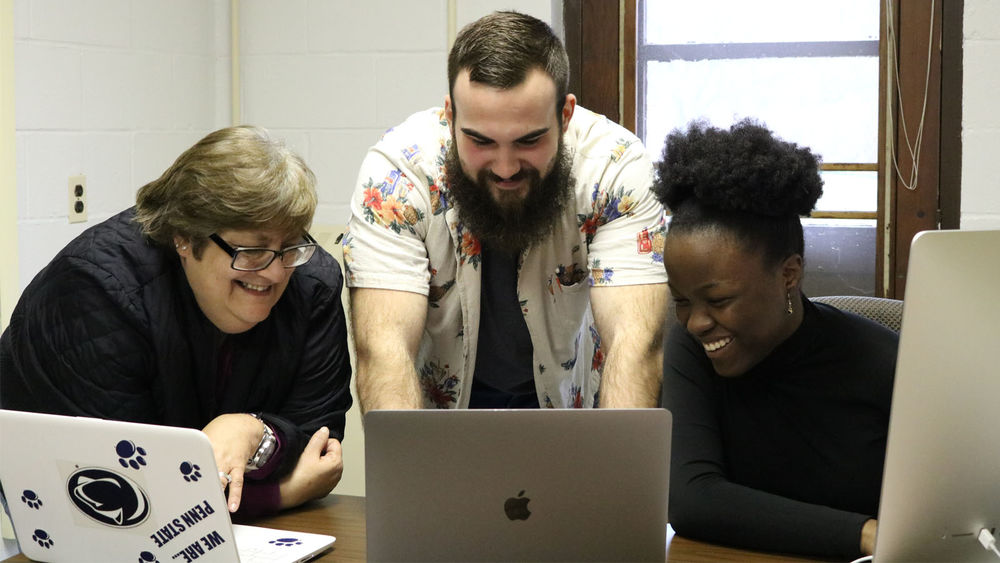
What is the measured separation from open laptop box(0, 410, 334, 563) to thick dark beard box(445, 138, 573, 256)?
742mm

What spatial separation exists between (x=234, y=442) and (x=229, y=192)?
0.37m

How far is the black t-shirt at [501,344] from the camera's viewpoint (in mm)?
1999

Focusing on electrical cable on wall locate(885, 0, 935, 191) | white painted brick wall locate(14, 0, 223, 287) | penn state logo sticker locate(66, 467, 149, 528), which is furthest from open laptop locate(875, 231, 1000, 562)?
white painted brick wall locate(14, 0, 223, 287)

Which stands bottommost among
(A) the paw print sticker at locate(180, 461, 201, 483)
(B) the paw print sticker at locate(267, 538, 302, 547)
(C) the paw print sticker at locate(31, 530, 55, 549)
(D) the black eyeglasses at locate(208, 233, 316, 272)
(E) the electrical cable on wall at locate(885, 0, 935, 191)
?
(B) the paw print sticker at locate(267, 538, 302, 547)

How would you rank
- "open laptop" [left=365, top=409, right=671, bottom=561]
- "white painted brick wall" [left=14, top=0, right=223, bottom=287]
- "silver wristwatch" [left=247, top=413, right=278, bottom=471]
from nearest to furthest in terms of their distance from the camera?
"open laptop" [left=365, top=409, right=671, bottom=561] < "silver wristwatch" [left=247, top=413, right=278, bottom=471] < "white painted brick wall" [left=14, top=0, right=223, bottom=287]

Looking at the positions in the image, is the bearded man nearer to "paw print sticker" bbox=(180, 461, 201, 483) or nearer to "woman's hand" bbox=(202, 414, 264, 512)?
"woman's hand" bbox=(202, 414, 264, 512)

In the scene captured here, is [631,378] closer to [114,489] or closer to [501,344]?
[501,344]

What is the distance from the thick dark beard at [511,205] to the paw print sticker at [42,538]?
860mm

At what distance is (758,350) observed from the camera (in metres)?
1.56

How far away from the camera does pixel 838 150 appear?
280 centimetres

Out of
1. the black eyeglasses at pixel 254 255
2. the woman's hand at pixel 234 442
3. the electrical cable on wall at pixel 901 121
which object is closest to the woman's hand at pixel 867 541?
the woman's hand at pixel 234 442

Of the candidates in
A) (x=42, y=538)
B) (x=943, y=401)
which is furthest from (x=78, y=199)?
(x=943, y=401)

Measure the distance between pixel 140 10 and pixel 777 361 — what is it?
6.61 feet

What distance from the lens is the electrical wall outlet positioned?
2.60 meters
